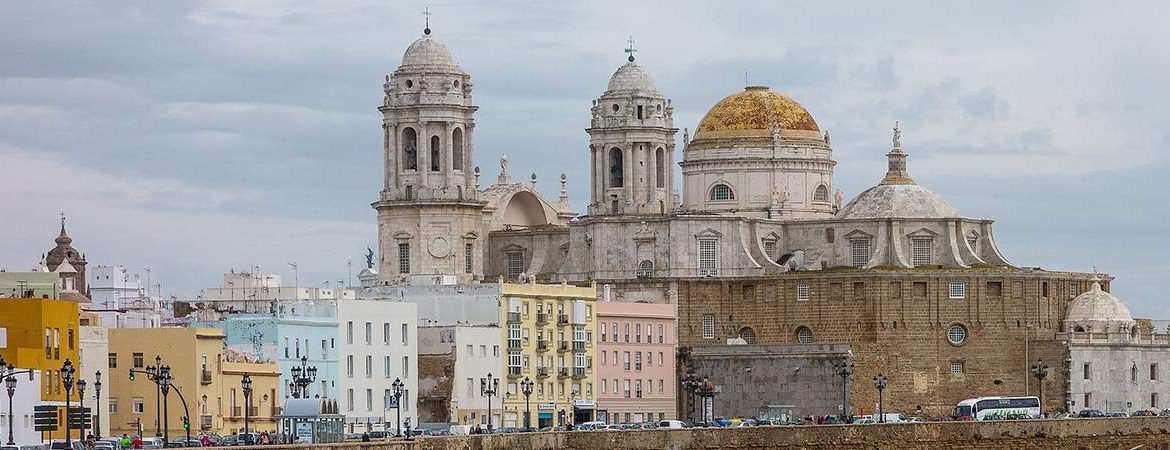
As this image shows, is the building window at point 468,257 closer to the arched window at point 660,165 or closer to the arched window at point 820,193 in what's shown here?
the arched window at point 660,165

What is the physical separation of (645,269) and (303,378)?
1778 inches

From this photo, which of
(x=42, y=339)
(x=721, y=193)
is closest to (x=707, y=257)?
(x=721, y=193)

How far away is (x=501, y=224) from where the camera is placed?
141 m

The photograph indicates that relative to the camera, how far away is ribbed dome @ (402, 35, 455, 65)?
5094 inches

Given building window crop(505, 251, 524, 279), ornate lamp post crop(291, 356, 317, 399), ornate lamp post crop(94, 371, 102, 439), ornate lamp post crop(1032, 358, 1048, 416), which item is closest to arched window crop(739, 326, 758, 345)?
building window crop(505, 251, 524, 279)

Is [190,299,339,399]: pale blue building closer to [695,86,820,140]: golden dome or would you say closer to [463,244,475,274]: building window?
[463,244,475,274]: building window

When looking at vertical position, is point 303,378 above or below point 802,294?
below

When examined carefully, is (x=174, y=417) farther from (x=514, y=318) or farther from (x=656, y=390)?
(x=656, y=390)

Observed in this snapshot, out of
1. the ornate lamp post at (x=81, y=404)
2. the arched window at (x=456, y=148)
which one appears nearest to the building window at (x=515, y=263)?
the arched window at (x=456, y=148)

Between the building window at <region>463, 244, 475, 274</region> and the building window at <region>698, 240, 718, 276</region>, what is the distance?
32.7 feet

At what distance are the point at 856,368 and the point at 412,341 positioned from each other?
81.5 feet

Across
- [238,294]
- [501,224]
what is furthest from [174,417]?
[501,224]

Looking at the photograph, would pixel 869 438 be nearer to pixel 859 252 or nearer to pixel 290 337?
pixel 290 337

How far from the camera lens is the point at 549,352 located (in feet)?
400
